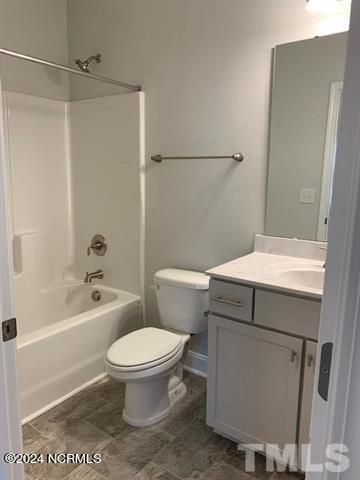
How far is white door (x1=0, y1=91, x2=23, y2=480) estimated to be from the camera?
900mm

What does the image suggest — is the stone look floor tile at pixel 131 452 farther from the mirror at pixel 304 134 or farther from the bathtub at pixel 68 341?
the mirror at pixel 304 134

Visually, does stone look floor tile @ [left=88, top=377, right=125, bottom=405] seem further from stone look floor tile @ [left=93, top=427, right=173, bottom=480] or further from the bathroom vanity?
the bathroom vanity

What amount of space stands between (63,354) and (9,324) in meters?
1.33

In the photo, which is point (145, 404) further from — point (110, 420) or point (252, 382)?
point (252, 382)

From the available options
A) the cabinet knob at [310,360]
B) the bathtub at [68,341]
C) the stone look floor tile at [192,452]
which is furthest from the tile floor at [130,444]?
the cabinet knob at [310,360]

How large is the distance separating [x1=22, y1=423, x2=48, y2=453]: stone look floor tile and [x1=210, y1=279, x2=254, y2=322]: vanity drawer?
107 cm

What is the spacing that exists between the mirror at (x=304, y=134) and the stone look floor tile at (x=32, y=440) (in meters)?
1.61

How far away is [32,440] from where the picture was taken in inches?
72.7

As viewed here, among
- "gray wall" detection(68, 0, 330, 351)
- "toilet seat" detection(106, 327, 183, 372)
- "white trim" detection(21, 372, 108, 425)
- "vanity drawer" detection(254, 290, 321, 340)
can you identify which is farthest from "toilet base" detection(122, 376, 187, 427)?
"vanity drawer" detection(254, 290, 321, 340)

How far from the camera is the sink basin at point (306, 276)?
177 centimetres

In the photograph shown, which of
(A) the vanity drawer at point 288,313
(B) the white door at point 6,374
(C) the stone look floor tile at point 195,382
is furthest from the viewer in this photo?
(C) the stone look floor tile at point 195,382

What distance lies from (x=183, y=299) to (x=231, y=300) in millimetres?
578

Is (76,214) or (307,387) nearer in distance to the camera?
(307,387)

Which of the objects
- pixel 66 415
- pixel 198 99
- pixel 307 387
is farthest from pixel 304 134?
pixel 66 415
